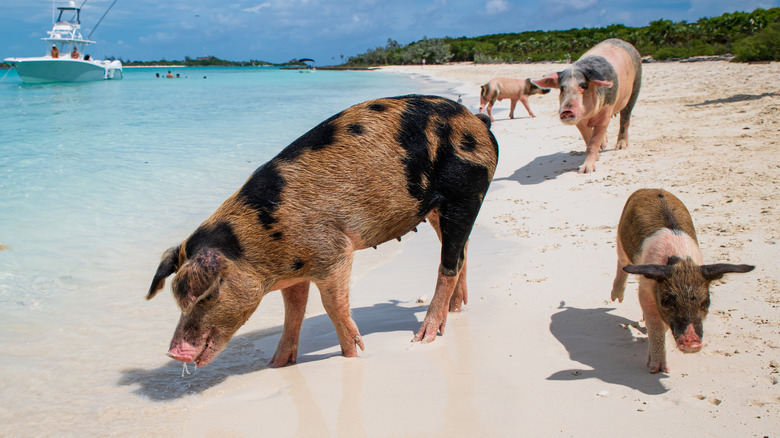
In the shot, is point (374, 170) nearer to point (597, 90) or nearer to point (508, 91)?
point (597, 90)

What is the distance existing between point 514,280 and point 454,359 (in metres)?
1.61

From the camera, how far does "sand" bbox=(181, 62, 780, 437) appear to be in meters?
3.29

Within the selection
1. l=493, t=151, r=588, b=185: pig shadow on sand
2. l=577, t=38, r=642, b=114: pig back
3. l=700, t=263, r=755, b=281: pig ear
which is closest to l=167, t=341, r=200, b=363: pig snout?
l=700, t=263, r=755, b=281: pig ear

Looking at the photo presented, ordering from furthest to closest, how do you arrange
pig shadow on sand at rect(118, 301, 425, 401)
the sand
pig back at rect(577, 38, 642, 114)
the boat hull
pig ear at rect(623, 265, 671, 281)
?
1. the boat hull
2. pig back at rect(577, 38, 642, 114)
3. pig shadow on sand at rect(118, 301, 425, 401)
4. pig ear at rect(623, 265, 671, 281)
5. the sand

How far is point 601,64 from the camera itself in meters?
9.99

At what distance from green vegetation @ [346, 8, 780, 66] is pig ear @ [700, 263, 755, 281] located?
23262 mm

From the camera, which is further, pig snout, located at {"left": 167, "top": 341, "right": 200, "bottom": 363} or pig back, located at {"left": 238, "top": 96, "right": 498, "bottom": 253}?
pig back, located at {"left": 238, "top": 96, "right": 498, "bottom": 253}

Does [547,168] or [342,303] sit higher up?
[547,168]

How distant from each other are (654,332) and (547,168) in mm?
7072

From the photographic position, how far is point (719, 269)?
134 inches

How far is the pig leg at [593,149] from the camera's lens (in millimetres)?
9562

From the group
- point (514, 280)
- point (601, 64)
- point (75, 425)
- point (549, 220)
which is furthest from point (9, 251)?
point (601, 64)

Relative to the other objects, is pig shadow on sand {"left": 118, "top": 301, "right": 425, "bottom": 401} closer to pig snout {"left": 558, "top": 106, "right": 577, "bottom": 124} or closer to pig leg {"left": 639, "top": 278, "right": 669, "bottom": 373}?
pig leg {"left": 639, "top": 278, "right": 669, "bottom": 373}

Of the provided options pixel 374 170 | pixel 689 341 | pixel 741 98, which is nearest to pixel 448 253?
pixel 374 170
